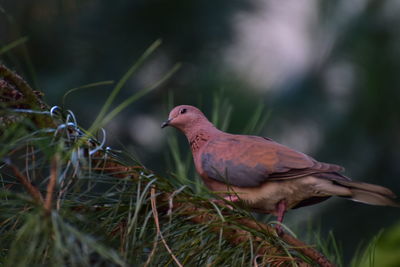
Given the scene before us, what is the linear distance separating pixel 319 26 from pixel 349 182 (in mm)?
1840

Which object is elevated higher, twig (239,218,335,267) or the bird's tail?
the bird's tail

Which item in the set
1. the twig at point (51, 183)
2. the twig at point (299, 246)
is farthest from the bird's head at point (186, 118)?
the twig at point (51, 183)

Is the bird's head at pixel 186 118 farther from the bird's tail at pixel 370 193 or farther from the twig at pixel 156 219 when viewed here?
the twig at pixel 156 219

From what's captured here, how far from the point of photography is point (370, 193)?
1467mm

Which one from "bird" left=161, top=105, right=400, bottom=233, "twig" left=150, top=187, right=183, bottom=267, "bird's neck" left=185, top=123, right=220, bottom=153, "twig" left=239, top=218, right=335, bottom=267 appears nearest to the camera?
"twig" left=150, top=187, right=183, bottom=267

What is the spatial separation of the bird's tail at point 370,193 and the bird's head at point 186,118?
603 mm

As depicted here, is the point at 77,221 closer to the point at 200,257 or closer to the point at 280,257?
the point at 200,257

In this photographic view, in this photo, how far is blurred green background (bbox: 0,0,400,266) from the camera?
318 centimetres

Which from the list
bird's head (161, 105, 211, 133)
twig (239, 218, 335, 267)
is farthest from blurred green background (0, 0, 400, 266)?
twig (239, 218, 335, 267)

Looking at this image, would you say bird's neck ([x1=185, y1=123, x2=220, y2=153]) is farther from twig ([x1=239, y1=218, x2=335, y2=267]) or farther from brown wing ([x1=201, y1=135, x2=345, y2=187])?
twig ([x1=239, y1=218, x2=335, y2=267])

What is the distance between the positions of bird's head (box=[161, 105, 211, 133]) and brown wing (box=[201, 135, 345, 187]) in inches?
9.0

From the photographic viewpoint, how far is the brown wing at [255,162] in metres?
1.66

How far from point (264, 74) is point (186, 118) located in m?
1.25

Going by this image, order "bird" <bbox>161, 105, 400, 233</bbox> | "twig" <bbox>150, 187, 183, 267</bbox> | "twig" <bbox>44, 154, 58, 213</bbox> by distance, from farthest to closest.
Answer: "bird" <bbox>161, 105, 400, 233</bbox> < "twig" <bbox>150, 187, 183, 267</bbox> < "twig" <bbox>44, 154, 58, 213</bbox>
